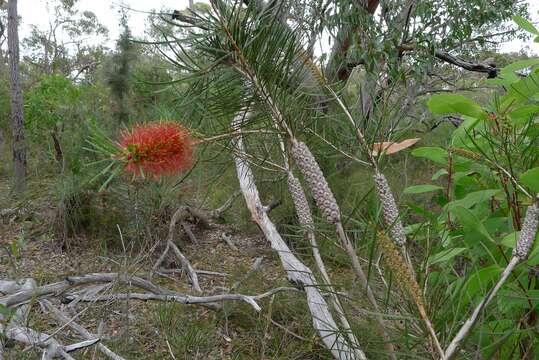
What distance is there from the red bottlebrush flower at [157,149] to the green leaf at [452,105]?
0.42 m

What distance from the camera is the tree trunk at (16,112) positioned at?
5410 mm

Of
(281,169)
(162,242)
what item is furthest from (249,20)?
(162,242)

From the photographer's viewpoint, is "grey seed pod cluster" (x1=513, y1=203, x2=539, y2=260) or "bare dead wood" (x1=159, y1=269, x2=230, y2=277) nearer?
"grey seed pod cluster" (x1=513, y1=203, x2=539, y2=260)

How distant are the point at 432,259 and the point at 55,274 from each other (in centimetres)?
326

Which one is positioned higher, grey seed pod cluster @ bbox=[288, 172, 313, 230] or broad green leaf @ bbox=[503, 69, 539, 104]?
broad green leaf @ bbox=[503, 69, 539, 104]

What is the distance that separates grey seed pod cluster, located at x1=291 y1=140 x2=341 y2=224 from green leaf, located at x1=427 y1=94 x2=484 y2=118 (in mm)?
278

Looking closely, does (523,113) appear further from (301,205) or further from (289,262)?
(289,262)

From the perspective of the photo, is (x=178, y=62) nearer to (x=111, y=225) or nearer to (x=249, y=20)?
(x=249, y=20)

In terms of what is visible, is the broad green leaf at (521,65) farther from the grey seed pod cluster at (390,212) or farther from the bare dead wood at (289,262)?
the bare dead wood at (289,262)

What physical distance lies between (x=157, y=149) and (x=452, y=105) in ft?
1.68

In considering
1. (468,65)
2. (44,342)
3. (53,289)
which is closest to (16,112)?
(53,289)

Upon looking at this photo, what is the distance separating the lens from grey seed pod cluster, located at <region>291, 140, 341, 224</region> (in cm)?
60

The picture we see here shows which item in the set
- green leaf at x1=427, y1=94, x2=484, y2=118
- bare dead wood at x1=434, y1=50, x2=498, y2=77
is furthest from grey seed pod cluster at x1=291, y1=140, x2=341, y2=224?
bare dead wood at x1=434, y1=50, x2=498, y2=77

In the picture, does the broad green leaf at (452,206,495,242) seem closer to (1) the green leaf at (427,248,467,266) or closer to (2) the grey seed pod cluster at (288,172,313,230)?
(1) the green leaf at (427,248,467,266)
